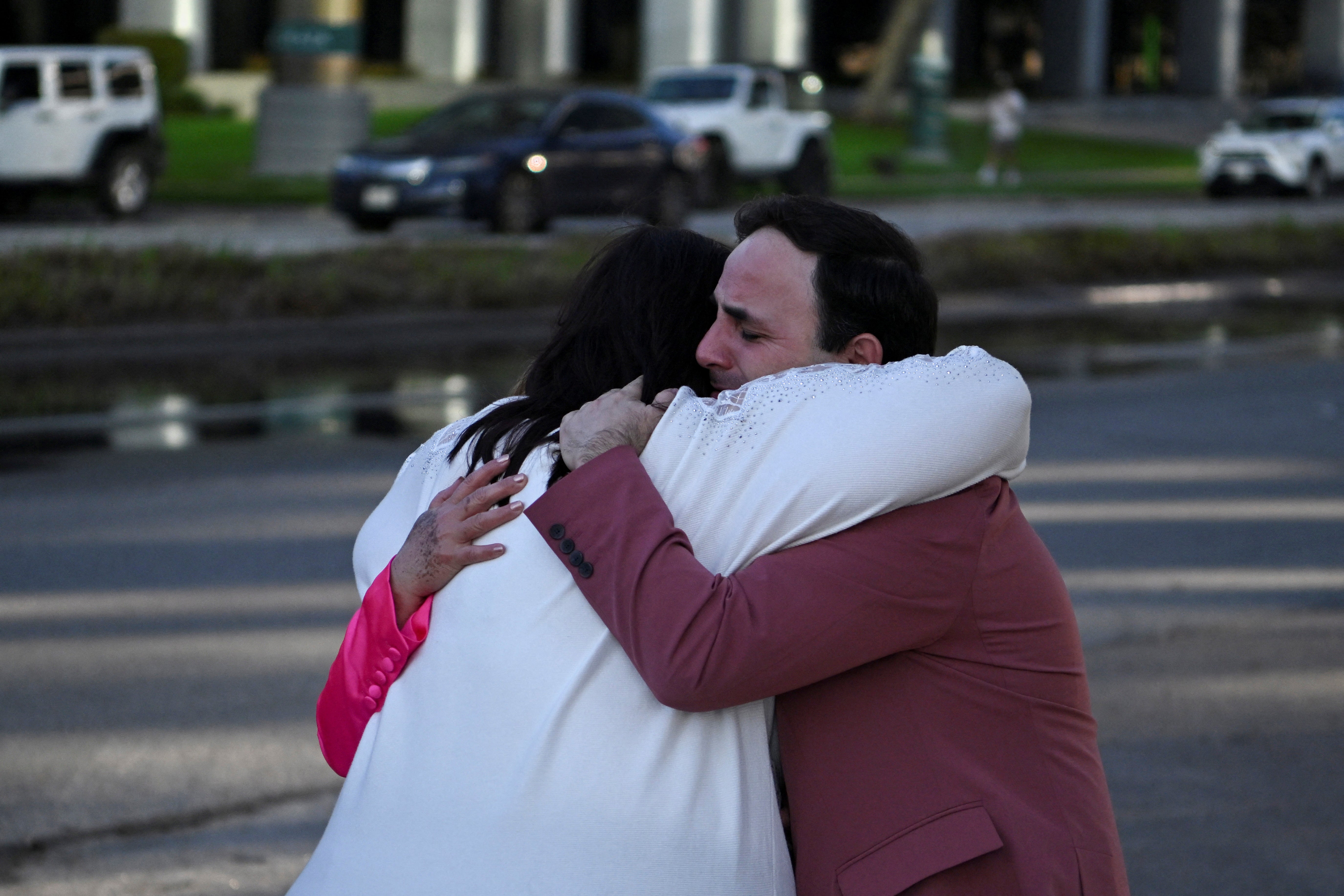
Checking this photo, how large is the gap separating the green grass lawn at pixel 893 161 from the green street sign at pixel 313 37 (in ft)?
6.46

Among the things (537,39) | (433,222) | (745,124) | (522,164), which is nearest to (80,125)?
(433,222)

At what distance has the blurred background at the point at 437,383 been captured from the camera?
4801 mm

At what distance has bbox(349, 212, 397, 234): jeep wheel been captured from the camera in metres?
20.8

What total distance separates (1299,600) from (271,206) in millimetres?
19723

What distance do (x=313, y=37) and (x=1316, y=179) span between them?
762 inches

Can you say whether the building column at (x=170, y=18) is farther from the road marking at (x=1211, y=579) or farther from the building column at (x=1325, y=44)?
the road marking at (x=1211, y=579)

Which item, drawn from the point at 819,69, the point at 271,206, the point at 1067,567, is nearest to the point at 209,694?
the point at 1067,567

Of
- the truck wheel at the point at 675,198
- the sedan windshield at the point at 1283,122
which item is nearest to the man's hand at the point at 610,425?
the truck wheel at the point at 675,198

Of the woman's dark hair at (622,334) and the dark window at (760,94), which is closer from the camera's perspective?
the woman's dark hair at (622,334)

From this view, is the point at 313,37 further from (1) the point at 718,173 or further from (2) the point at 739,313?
(2) the point at 739,313

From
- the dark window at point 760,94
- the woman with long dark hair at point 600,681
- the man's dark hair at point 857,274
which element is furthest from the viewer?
the dark window at point 760,94

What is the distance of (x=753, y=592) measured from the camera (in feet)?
6.81

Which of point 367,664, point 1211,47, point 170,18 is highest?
point 1211,47

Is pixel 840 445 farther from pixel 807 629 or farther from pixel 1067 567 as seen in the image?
pixel 1067 567
